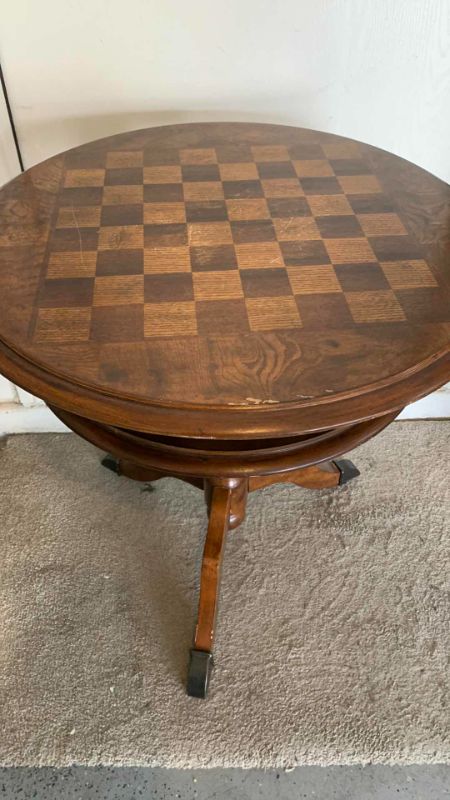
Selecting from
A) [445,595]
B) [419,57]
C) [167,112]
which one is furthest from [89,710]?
[419,57]

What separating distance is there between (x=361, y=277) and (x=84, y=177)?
411 mm

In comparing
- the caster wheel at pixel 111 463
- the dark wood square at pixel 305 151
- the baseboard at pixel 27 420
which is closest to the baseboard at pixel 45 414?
the baseboard at pixel 27 420

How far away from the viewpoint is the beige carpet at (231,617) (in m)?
0.91

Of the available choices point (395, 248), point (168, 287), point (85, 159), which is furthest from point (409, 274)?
point (85, 159)

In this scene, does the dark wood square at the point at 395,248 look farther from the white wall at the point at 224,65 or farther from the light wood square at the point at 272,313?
the white wall at the point at 224,65

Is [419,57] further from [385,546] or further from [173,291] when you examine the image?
[385,546]

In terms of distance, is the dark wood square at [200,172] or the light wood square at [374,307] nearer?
the light wood square at [374,307]

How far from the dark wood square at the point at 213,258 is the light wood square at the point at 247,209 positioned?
7 centimetres

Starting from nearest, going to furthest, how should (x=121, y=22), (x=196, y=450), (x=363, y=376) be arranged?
(x=363, y=376) < (x=196, y=450) < (x=121, y=22)

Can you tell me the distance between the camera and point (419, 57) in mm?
976

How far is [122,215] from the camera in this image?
790 millimetres

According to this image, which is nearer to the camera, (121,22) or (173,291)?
(173,291)

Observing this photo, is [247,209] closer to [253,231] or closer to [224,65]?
[253,231]

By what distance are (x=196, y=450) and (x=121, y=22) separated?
649 millimetres
